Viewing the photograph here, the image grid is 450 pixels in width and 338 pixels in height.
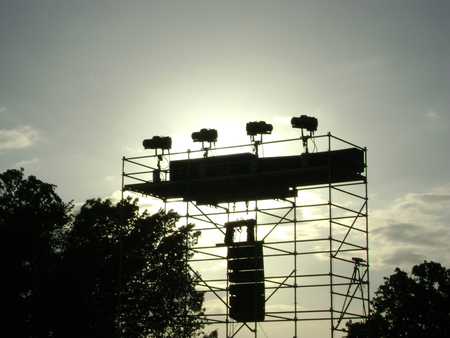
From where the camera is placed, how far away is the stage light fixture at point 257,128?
22.2m

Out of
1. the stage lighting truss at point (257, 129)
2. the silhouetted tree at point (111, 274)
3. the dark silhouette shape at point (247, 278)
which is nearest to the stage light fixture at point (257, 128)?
the stage lighting truss at point (257, 129)

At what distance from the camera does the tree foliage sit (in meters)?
36.0

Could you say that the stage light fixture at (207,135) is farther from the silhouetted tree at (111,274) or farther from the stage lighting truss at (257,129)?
the silhouetted tree at (111,274)

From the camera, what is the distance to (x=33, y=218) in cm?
3803

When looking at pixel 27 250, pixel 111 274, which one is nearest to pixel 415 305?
pixel 111 274

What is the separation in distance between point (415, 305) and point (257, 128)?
113 ft

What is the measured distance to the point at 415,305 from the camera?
2000 inches

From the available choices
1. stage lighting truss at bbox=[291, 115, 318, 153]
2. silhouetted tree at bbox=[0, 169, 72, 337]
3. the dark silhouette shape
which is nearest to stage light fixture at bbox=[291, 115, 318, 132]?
stage lighting truss at bbox=[291, 115, 318, 153]

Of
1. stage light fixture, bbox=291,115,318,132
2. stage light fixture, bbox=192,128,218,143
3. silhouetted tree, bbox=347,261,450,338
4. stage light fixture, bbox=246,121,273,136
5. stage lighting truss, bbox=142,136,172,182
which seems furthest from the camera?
silhouetted tree, bbox=347,261,450,338

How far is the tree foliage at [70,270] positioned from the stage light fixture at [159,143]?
10060 millimetres

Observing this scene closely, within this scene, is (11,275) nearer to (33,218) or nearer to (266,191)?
(33,218)

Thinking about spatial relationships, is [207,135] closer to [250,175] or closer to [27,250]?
[250,175]

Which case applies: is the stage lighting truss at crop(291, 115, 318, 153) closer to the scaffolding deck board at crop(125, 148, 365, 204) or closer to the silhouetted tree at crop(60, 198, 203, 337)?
the scaffolding deck board at crop(125, 148, 365, 204)

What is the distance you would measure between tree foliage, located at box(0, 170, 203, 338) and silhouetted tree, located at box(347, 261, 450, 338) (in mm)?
18729
